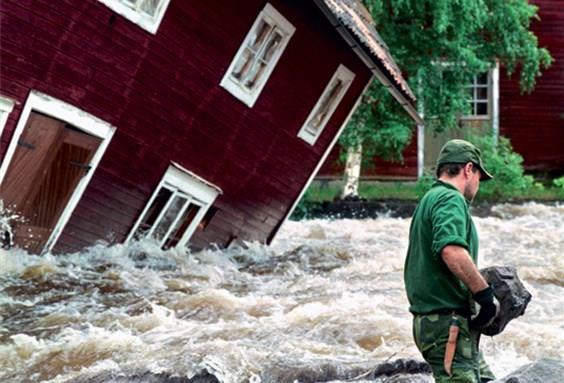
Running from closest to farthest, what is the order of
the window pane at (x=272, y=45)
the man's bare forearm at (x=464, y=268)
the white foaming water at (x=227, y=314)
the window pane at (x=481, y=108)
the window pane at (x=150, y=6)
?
the man's bare forearm at (x=464, y=268)
the white foaming water at (x=227, y=314)
the window pane at (x=150, y=6)
the window pane at (x=272, y=45)
the window pane at (x=481, y=108)

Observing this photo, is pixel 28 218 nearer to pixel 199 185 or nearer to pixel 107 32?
pixel 107 32

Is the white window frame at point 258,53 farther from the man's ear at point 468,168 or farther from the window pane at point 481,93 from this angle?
the window pane at point 481,93

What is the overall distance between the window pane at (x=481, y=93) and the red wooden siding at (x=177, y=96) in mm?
14262

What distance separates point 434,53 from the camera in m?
25.9

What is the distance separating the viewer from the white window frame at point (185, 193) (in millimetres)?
13422

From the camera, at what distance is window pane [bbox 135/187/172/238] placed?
13.7 m

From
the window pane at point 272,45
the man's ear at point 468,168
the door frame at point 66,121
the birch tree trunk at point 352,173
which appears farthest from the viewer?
the birch tree trunk at point 352,173

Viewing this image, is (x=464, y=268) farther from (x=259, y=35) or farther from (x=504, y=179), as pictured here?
(x=504, y=179)

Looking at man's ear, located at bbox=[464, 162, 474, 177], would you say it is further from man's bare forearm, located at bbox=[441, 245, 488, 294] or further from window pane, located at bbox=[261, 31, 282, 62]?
window pane, located at bbox=[261, 31, 282, 62]

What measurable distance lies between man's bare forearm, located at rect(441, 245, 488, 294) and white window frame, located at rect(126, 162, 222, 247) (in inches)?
352

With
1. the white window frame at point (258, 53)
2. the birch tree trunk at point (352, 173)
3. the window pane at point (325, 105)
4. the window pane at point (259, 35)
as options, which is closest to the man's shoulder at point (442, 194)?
the white window frame at point (258, 53)

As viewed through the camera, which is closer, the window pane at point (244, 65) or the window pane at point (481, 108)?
the window pane at point (244, 65)

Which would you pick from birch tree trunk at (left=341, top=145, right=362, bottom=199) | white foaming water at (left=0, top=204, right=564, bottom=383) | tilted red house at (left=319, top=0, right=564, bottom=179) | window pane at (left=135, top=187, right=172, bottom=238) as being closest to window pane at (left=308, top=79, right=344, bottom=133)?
white foaming water at (left=0, top=204, right=564, bottom=383)

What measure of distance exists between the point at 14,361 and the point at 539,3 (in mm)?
25860
